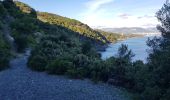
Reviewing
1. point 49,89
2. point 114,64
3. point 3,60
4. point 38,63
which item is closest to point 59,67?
point 38,63

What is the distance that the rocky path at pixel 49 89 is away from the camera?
17.6 metres

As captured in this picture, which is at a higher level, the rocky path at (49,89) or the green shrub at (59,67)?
the green shrub at (59,67)

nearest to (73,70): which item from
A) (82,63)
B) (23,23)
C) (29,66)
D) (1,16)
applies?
(82,63)

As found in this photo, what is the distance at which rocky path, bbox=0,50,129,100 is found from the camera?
17.6 m

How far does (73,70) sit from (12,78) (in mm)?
4307

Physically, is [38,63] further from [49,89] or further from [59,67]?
[49,89]

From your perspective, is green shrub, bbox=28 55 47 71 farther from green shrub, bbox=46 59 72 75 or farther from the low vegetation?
green shrub, bbox=46 59 72 75

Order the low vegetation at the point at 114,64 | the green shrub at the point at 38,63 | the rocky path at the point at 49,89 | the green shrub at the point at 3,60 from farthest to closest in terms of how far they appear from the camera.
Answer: the green shrub at the point at 3,60
the green shrub at the point at 38,63
the rocky path at the point at 49,89
the low vegetation at the point at 114,64

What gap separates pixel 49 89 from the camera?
757 inches

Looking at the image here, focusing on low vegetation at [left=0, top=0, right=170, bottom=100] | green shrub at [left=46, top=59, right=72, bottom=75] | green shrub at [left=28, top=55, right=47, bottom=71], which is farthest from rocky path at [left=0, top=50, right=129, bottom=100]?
green shrub at [left=28, top=55, right=47, bottom=71]

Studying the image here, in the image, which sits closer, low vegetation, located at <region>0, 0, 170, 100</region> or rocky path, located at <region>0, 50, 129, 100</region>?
low vegetation, located at <region>0, 0, 170, 100</region>

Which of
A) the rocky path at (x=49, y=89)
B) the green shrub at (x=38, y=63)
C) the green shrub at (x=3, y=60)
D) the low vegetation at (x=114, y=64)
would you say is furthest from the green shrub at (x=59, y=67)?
the green shrub at (x=3, y=60)

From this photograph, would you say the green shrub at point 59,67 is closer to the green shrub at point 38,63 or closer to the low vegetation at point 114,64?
the low vegetation at point 114,64

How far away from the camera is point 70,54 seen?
94.7 ft
